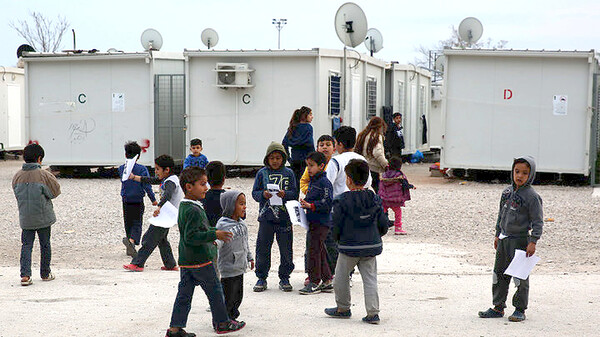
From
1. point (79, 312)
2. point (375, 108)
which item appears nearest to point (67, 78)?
point (375, 108)

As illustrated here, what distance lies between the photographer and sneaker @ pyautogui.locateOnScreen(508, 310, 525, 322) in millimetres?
6336

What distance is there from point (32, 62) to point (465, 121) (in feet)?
32.6

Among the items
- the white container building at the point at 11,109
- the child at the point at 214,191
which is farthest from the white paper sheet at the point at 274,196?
the white container building at the point at 11,109

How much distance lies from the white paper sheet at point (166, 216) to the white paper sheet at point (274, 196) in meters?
1.27

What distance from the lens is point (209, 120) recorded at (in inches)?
747

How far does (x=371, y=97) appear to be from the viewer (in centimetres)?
2161

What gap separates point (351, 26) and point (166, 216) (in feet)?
33.0

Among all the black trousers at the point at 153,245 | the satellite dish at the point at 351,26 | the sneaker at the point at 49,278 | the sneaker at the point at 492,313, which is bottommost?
the sneaker at the point at 49,278

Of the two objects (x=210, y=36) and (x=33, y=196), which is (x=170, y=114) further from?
(x=33, y=196)

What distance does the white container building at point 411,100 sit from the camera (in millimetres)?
23833

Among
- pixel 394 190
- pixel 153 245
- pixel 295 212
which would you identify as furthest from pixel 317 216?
pixel 394 190

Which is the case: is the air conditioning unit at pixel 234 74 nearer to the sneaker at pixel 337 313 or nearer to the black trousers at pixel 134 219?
the black trousers at pixel 134 219

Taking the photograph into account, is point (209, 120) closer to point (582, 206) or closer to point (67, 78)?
point (67, 78)

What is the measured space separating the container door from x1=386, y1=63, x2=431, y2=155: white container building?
555 centimetres
